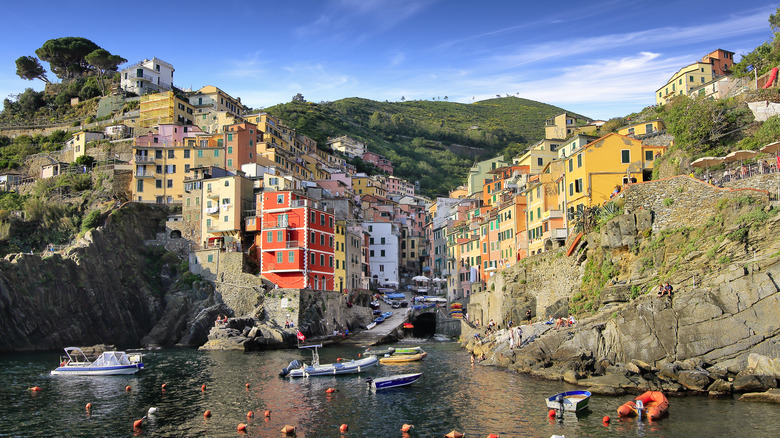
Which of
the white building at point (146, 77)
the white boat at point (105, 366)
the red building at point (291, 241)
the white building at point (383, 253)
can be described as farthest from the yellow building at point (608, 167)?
the white building at point (146, 77)

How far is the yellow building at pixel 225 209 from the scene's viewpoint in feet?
235

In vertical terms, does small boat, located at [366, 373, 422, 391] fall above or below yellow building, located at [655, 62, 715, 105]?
below

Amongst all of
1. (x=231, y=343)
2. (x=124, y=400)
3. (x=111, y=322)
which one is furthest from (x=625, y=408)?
(x=111, y=322)

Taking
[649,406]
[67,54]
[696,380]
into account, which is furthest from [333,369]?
[67,54]

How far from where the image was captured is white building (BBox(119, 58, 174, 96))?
113 m

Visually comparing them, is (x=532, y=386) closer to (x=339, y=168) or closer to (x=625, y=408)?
(x=625, y=408)

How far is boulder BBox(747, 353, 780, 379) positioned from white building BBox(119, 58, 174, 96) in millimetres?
109549

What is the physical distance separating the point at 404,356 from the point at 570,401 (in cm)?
2259

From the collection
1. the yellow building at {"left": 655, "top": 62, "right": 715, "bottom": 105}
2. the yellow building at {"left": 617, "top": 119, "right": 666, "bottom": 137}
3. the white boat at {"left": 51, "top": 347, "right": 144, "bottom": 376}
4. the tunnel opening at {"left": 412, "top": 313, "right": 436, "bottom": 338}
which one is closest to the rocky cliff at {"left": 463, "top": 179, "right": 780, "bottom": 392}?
the yellow building at {"left": 617, "top": 119, "right": 666, "bottom": 137}

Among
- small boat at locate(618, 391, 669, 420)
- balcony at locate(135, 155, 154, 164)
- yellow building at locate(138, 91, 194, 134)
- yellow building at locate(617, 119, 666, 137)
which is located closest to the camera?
small boat at locate(618, 391, 669, 420)

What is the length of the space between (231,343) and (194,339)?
7.78m

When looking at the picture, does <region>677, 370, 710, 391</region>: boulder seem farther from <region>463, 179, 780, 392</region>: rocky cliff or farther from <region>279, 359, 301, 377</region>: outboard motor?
<region>279, 359, 301, 377</region>: outboard motor

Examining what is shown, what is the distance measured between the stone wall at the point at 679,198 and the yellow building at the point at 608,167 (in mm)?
5847

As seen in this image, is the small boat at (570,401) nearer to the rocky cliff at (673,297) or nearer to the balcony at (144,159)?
the rocky cliff at (673,297)
